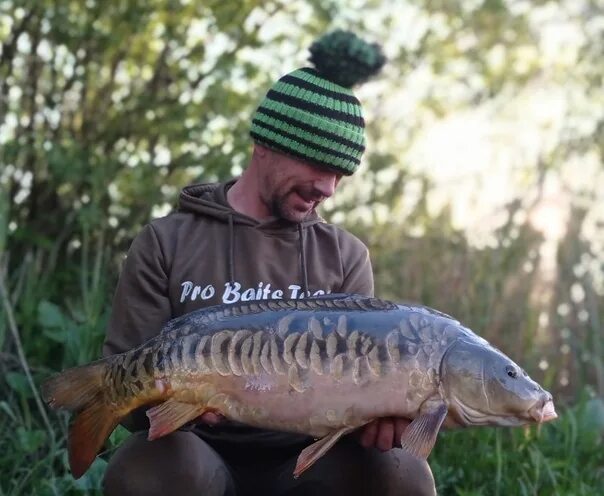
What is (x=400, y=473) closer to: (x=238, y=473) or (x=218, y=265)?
(x=238, y=473)

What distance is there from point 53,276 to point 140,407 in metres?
2.38

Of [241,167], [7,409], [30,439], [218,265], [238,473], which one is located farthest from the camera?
[241,167]

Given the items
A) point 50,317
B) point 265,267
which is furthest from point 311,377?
point 50,317

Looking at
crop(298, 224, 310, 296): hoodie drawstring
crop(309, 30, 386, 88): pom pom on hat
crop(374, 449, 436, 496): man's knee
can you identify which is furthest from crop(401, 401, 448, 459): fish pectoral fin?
crop(309, 30, 386, 88): pom pom on hat

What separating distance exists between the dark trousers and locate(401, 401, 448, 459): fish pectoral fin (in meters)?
0.27

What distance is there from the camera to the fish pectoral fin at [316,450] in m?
1.98

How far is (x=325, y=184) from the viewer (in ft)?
7.86

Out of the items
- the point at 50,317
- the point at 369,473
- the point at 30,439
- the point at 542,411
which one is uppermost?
the point at 542,411

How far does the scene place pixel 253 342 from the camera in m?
2.02

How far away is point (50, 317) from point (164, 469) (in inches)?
61.8

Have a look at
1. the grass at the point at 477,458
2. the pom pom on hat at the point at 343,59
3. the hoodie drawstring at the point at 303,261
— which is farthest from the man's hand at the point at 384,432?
the grass at the point at 477,458

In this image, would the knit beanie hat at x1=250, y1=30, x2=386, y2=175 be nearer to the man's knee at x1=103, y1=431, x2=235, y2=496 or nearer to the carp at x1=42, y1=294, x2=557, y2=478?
the carp at x1=42, y1=294, x2=557, y2=478

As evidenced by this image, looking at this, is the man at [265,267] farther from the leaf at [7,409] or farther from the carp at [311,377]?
the leaf at [7,409]

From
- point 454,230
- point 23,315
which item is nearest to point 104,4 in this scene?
point 23,315
